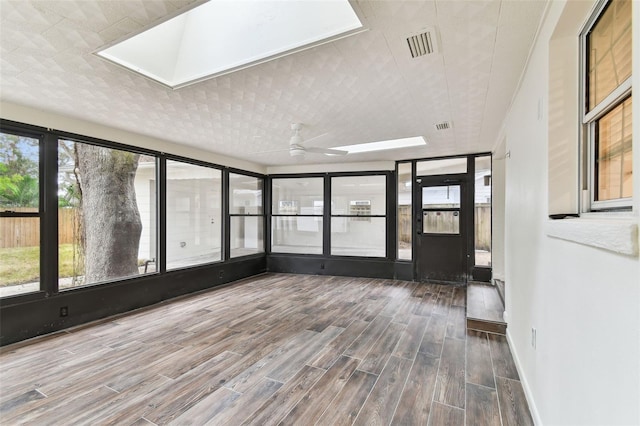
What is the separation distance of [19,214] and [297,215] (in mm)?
4774

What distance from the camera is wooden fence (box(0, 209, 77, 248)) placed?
120 inches

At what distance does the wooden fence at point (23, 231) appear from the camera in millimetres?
3055

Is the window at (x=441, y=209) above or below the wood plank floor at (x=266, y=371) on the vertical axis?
above

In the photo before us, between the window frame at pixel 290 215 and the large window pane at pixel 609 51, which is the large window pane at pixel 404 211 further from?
the large window pane at pixel 609 51

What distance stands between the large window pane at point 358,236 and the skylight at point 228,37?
4686mm

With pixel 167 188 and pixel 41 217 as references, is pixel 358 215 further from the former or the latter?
pixel 41 217

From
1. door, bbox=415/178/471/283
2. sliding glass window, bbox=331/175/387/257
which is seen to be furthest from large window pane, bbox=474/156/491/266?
sliding glass window, bbox=331/175/387/257

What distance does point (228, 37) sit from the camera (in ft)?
7.54

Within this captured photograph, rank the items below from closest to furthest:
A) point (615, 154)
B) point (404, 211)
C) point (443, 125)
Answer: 1. point (615, 154)
2. point (443, 125)
3. point (404, 211)

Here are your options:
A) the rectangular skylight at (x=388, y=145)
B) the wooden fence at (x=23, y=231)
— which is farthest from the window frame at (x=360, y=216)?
the wooden fence at (x=23, y=231)

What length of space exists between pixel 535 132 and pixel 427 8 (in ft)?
3.55

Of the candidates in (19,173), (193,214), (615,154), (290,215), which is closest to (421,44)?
(615,154)

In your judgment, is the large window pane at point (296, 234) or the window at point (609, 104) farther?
the large window pane at point (296, 234)

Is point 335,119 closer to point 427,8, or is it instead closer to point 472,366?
point 427,8
